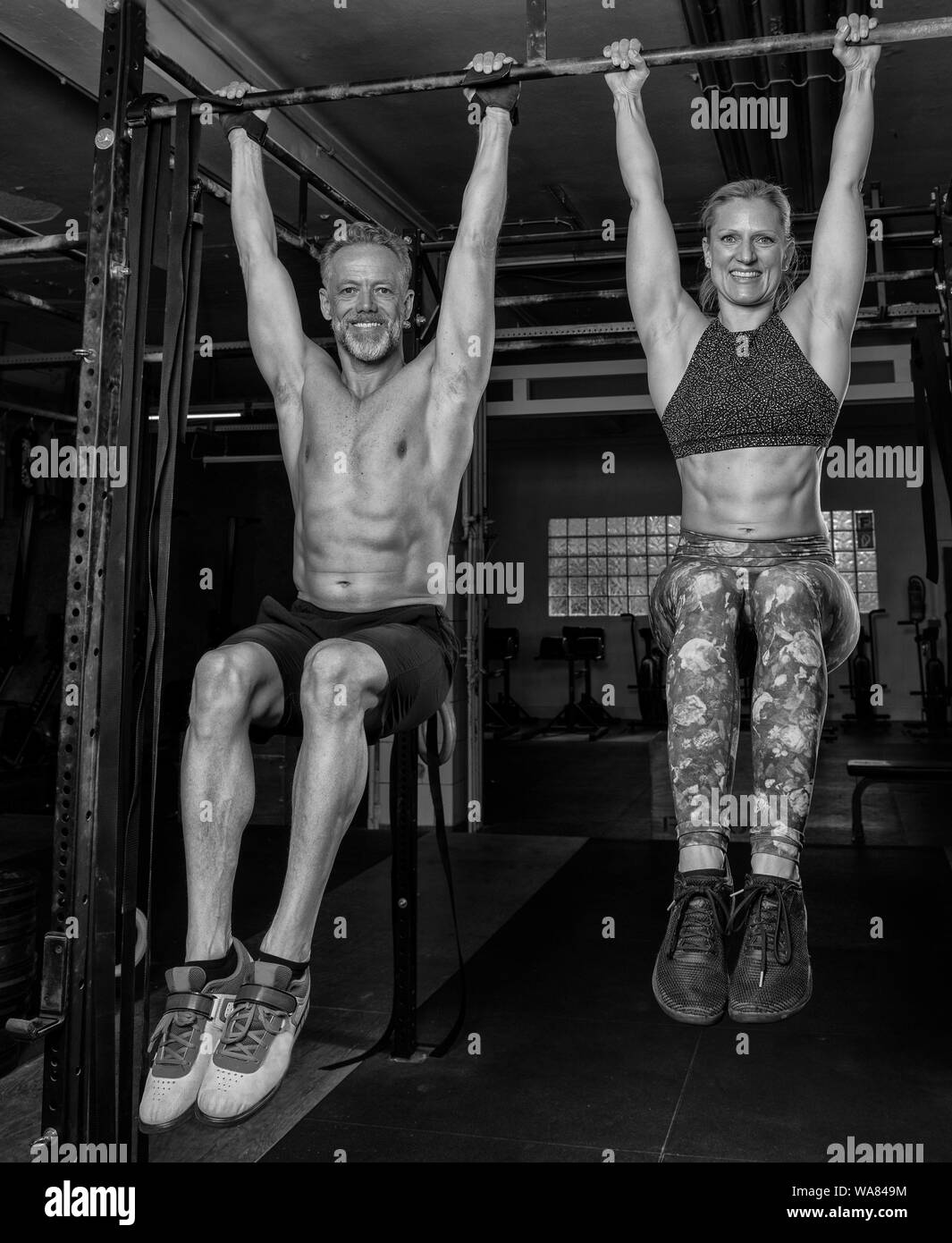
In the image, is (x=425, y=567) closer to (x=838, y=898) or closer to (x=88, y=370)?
(x=88, y=370)

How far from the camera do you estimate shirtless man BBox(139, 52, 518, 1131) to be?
1813 millimetres

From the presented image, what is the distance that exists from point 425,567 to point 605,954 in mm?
2010

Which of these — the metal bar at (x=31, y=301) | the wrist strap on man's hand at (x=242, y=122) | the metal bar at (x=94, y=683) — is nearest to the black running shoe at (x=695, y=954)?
the metal bar at (x=94, y=683)

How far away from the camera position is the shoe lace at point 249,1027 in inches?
69.4

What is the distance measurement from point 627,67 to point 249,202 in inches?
33.1

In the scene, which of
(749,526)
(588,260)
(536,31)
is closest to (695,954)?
(749,526)

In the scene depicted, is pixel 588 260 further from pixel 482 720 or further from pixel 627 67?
pixel 482 720

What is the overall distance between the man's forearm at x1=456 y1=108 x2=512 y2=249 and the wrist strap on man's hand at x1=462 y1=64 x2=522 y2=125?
0.05 ft

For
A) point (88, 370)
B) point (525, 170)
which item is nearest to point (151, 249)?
point (88, 370)

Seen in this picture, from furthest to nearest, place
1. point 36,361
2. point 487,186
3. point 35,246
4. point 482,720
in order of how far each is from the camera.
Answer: point 482,720
point 36,361
point 35,246
point 487,186

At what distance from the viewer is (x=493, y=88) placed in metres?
2.06

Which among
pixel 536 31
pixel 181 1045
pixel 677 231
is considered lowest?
pixel 181 1045

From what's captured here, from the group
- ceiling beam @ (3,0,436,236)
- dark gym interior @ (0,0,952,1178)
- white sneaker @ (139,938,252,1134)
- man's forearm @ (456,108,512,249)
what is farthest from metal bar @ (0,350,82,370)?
white sneaker @ (139,938,252,1134)

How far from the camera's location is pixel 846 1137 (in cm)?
247
